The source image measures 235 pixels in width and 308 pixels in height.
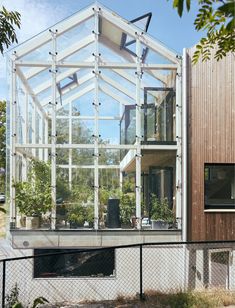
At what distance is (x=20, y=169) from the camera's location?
36.9 feet

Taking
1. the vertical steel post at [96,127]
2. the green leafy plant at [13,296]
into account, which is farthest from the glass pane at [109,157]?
the green leafy plant at [13,296]

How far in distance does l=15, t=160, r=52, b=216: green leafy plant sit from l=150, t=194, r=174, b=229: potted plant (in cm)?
279

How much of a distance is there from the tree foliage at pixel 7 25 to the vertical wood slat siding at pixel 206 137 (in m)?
6.38

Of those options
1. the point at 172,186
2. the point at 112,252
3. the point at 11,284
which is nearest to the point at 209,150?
the point at 172,186

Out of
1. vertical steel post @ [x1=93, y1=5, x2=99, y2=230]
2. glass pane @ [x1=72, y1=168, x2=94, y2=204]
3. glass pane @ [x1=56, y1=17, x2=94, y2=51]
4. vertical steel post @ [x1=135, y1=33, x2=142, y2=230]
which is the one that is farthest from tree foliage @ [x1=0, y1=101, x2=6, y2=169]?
vertical steel post @ [x1=135, y1=33, x2=142, y2=230]

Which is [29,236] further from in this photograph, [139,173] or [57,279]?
[139,173]

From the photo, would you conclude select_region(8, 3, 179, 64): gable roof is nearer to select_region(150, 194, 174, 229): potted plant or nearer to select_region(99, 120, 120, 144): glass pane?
select_region(99, 120, 120, 144): glass pane

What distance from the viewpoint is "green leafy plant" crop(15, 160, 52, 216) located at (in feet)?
35.8

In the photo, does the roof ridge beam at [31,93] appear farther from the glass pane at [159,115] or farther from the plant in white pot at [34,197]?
the glass pane at [159,115]

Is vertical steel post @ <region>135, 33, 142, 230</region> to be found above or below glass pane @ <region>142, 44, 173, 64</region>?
below

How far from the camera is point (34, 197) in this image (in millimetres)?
10969

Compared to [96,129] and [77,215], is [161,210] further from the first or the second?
[96,129]

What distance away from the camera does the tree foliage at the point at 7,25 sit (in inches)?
226

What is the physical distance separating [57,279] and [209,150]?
5.42 metres
